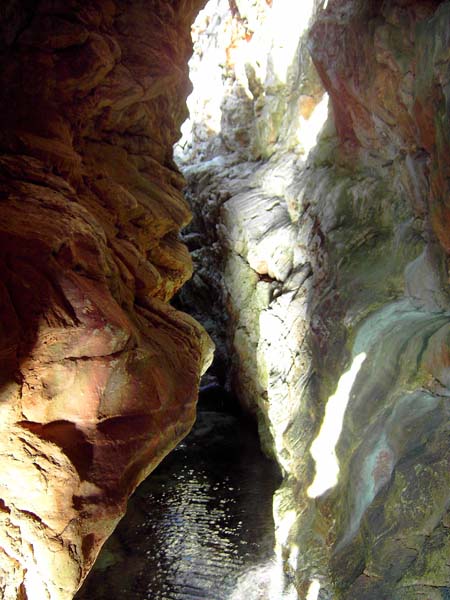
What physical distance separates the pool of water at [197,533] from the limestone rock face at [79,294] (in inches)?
128

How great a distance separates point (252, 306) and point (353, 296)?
434cm

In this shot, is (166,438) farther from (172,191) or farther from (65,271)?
(172,191)

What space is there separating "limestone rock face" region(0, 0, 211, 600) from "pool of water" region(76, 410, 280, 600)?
3259 millimetres

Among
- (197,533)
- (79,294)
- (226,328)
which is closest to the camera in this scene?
(79,294)

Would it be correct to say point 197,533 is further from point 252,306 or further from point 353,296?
point 353,296

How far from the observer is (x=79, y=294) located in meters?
4.71

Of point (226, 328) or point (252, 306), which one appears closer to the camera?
point (252, 306)

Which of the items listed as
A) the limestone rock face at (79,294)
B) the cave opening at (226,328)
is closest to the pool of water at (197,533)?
the cave opening at (226,328)

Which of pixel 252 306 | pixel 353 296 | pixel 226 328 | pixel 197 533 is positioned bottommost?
pixel 197 533

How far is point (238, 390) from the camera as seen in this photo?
1309 cm

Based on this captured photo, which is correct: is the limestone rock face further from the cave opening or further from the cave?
the cave opening

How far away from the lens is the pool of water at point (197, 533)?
7312 millimetres

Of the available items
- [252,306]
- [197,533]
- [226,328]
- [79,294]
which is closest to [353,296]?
[79,294]

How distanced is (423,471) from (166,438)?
2.50m
